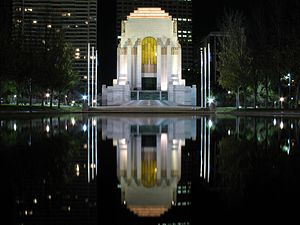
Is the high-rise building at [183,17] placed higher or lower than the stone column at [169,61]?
higher

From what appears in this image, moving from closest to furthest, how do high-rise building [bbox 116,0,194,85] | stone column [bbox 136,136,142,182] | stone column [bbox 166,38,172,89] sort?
stone column [bbox 136,136,142,182], stone column [bbox 166,38,172,89], high-rise building [bbox 116,0,194,85]

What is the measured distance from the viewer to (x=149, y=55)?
79.7 m

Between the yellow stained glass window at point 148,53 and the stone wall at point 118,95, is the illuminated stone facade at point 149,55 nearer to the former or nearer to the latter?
the yellow stained glass window at point 148,53

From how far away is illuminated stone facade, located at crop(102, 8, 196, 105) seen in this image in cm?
7675

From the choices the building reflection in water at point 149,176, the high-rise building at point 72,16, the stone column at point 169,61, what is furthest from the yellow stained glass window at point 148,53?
the building reflection in water at point 149,176

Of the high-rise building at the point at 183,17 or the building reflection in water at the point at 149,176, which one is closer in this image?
the building reflection in water at the point at 149,176

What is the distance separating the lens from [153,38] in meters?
78.5

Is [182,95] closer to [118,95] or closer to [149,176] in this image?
[118,95]

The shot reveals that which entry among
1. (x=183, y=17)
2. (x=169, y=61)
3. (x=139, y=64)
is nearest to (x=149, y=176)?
(x=169, y=61)

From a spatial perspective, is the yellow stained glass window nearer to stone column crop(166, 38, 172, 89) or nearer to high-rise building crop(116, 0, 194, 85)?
stone column crop(166, 38, 172, 89)

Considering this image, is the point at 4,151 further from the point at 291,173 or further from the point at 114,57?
the point at 114,57

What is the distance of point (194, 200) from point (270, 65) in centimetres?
4535

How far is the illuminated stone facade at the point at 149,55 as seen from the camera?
76750 mm

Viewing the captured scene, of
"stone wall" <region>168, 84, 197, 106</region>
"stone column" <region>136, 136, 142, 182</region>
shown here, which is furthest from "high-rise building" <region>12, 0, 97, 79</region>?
"stone column" <region>136, 136, 142, 182</region>
